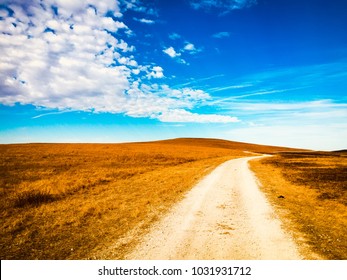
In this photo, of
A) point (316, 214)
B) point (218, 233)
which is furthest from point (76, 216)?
point (316, 214)

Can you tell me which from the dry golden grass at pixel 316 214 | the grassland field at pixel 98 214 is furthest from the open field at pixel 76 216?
the dry golden grass at pixel 316 214

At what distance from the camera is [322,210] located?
474 inches

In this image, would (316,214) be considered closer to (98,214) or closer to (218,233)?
(218,233)

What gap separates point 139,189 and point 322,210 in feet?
34.9

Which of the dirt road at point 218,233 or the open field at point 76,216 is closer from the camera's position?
the dirt road at point 218,233

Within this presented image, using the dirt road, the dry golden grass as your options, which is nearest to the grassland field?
the dry golden grass

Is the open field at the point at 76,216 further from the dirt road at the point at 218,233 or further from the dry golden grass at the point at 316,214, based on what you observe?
the dry golden grass at the point at 316,214

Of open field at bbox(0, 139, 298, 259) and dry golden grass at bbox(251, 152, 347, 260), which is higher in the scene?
dry golden grass at bbox(251, 152, 347, 260)

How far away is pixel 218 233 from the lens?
8594mm

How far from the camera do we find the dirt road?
697 cm

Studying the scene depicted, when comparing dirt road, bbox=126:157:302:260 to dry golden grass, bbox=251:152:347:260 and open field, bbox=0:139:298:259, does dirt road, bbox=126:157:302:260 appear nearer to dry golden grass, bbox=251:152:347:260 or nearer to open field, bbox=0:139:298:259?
dry golden grass, bbox=251:152:347:260

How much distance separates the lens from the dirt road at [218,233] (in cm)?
697

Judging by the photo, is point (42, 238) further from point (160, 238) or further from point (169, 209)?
point (169, 209)
